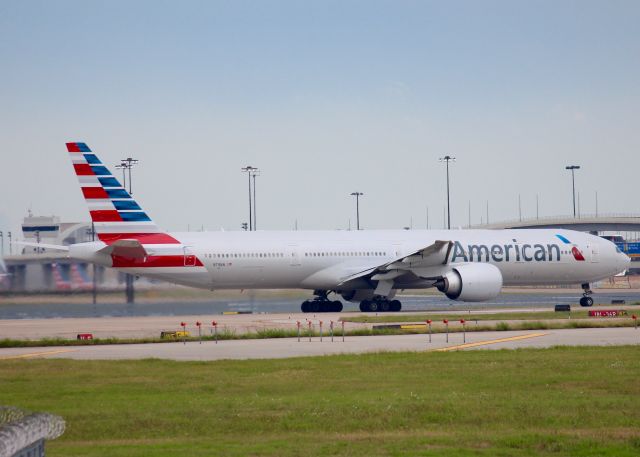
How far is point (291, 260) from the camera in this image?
54156 millimetres

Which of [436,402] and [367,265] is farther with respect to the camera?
[367,265]

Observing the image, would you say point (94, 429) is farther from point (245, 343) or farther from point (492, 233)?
point (492, 233)

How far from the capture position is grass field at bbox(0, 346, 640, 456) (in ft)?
45.7

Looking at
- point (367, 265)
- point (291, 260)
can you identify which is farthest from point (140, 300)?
point (367, 265)

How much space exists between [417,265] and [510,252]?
22.6 ft

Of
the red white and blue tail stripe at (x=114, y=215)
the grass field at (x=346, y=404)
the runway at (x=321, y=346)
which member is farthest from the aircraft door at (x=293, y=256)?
the grass field at (x=346, y=404)

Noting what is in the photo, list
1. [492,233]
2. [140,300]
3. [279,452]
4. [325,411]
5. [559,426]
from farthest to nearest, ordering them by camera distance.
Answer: [492,233] < [140,300] < [325,411] < [559,426] < [279,452]

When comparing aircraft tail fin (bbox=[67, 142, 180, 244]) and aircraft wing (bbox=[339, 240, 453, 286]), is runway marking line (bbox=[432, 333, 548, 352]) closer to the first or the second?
aircraft wing (bbox=[339, 240, 453, 286])

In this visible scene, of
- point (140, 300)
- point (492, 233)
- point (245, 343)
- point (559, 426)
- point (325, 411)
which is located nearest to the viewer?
point (559, 426)

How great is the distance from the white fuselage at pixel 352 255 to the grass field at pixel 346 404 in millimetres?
24816

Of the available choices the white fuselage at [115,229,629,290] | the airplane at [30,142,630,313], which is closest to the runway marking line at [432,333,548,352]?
the airplane at [30,142,630,313]

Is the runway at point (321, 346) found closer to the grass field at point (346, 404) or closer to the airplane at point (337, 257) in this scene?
the grass field at point (346, 404)

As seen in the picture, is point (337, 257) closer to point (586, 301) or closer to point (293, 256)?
point (293, 256)

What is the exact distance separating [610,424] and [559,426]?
31.5 inches
